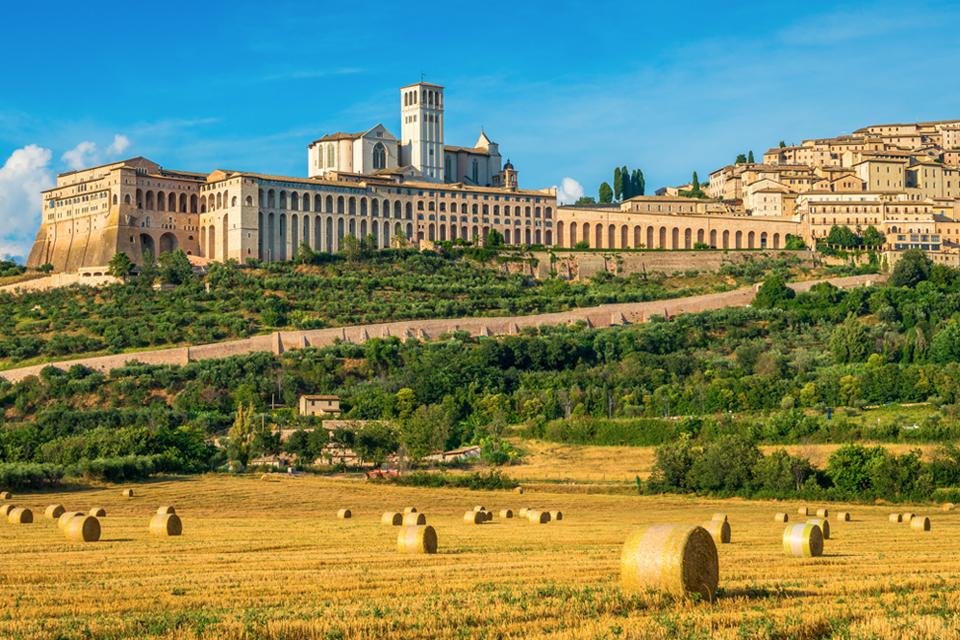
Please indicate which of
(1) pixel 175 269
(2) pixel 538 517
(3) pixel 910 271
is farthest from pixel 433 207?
(2) pixel 538 517

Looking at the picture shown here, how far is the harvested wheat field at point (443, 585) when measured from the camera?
40.6ft

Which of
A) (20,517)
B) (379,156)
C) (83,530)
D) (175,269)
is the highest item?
(379,156)

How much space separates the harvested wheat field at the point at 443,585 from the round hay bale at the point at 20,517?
0.29 meters

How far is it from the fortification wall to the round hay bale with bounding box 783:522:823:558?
5020cm

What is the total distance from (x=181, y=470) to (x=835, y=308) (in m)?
45.8

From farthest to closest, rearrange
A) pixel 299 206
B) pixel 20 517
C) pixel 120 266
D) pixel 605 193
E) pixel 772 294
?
pixel 605 193
pixel 299 206
pixel 120 266
pixel 772 294
pixel 20 517

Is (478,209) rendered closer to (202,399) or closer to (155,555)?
(202,399)

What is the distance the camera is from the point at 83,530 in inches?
884

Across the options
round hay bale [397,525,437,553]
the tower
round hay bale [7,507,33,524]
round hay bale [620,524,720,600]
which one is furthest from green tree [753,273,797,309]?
round hay bale [620,524,720,600]

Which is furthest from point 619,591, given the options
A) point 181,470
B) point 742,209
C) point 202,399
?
point 742,209

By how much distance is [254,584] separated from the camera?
15.7 metres

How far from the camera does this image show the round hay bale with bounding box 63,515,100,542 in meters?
22.5

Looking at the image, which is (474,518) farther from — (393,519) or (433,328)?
(433,328)

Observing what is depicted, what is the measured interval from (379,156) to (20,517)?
260ft
